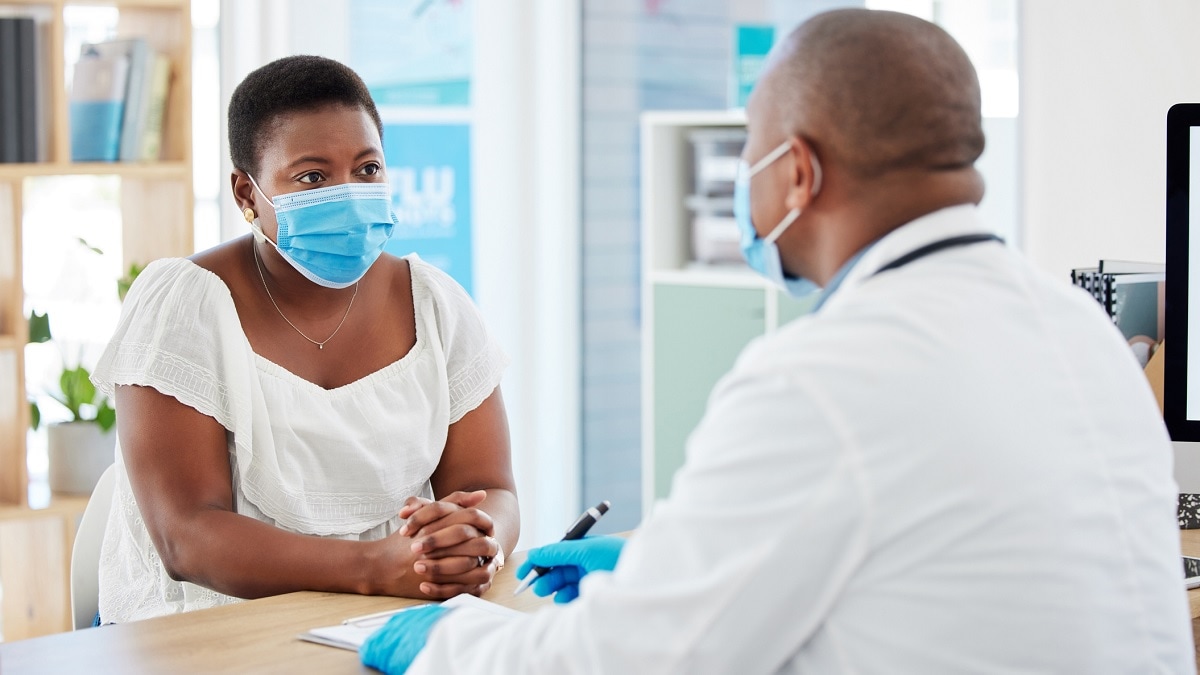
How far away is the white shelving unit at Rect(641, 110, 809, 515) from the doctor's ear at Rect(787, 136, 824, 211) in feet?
8.01

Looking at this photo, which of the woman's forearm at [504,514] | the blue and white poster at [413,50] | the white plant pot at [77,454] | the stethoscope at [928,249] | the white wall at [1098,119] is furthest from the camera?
the blue and white poster at [413,50]

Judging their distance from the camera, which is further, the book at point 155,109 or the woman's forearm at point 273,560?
the book at point 155,109

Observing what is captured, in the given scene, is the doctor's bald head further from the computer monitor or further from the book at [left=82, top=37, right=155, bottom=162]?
the book at [left=82, top=37, right=155, bottom=162]

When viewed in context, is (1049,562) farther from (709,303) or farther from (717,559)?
(709,303)

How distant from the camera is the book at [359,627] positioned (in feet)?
4.36

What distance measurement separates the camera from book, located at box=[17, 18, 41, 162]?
289cm

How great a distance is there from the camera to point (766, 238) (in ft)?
3.73

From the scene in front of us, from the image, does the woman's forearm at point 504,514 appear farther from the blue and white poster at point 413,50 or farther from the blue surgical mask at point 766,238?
the blue and white poster at point 413,50

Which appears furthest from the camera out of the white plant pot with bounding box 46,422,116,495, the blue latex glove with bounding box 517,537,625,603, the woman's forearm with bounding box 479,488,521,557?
the white plant pot with bounding box 46,422,116,495

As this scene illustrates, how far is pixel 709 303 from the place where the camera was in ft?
11.8

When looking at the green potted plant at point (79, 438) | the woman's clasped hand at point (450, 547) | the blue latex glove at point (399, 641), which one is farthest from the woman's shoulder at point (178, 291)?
the green potted plant at point (79, 438)

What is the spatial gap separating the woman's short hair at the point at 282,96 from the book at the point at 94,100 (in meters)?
1.27

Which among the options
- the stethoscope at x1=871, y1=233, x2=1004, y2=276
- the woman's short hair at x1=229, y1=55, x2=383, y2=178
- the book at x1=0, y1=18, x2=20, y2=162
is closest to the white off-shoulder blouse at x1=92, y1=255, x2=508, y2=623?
the woman's short hair at x1=229, y1=55, x2=383, y2=178

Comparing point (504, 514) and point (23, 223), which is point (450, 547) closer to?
point (504, 514)
